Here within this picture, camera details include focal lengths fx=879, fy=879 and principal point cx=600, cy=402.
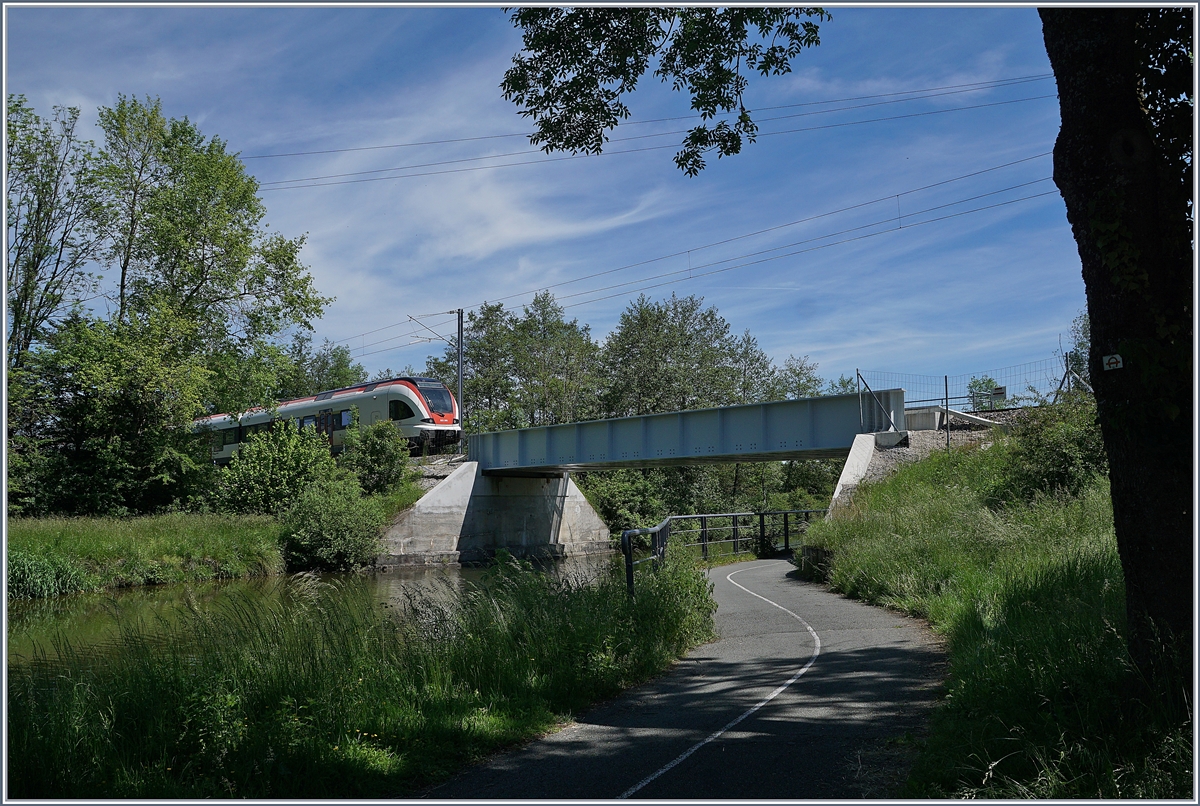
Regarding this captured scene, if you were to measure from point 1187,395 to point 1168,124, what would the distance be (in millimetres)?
1728

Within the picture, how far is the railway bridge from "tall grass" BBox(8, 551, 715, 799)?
65.9 feet

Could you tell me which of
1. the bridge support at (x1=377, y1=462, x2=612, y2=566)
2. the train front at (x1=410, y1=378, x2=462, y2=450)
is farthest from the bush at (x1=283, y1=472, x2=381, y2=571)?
the train front at (x1=410, y1=378, x2=462, y2=450)

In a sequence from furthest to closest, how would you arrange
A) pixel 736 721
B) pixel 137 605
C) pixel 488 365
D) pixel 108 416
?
pixel 488 365 → pixel 108 416 → pixel 137 605 → pixel 736 721

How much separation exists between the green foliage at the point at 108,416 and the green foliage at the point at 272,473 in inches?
73.5

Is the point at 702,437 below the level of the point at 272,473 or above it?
above

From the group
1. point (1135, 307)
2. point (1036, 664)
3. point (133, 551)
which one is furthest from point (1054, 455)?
point (133, 551)

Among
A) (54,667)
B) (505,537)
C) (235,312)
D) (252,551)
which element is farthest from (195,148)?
(54,667)

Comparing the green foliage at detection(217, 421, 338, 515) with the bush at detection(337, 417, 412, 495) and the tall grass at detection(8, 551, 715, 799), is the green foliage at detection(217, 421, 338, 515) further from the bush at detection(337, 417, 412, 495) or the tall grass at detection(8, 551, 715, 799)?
the tall grass at detection(8, 551, 715, 799)

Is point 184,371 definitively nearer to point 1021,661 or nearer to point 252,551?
point 252,551

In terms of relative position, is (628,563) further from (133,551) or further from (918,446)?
(133,551)

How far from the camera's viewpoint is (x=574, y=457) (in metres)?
Answer: 39.3

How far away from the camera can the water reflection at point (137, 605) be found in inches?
495

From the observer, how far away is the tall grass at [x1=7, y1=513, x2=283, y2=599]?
25.3m

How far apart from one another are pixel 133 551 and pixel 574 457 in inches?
701
